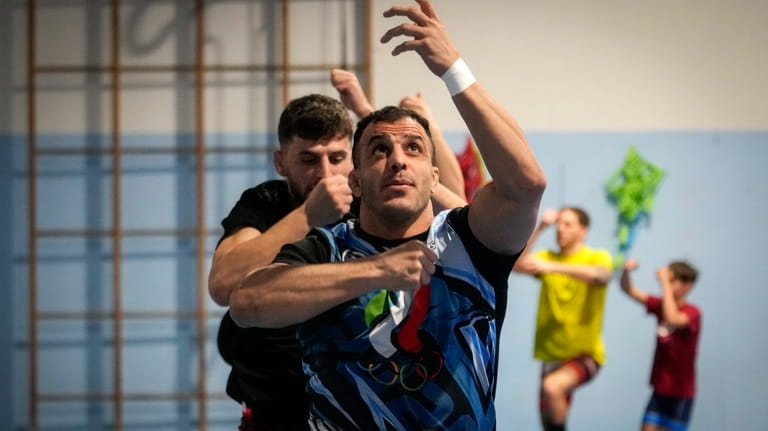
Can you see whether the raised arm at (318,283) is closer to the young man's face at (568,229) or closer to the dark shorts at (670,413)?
the young man's face at (568,229)

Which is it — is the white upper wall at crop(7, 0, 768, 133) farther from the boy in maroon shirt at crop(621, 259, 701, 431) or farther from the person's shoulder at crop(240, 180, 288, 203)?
the person's shoulder at crop(240, 180, 288, 203)

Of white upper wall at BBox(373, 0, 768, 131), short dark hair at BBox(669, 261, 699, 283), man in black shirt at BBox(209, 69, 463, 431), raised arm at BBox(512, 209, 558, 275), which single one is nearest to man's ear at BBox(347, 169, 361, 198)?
man in black shirt at BBox(209, 69, 463, 431)

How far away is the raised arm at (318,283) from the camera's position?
2.04m

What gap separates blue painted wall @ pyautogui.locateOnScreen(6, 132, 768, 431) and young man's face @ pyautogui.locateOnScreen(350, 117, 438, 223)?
3156 mm

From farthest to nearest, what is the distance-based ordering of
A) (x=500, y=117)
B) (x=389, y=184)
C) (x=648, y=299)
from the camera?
(x=648, y=299)
(x=389, y=184)
(x=500, y=117)

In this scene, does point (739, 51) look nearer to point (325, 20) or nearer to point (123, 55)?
point (325, 20)

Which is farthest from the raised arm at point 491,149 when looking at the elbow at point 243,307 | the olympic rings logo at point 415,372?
the elbow at point 243,307

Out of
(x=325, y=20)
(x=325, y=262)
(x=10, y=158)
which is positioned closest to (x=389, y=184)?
(x=325, y=262)

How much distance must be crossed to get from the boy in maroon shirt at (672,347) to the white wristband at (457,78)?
3509mm

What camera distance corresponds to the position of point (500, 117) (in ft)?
6.97

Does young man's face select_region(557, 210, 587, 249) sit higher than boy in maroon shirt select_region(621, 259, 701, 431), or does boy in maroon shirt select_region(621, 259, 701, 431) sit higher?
young man's face select_region(557, 210, 587, 249)

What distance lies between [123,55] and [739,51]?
10.9 ft

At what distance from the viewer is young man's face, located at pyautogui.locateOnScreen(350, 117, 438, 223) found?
2275mm

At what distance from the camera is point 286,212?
111 inches
